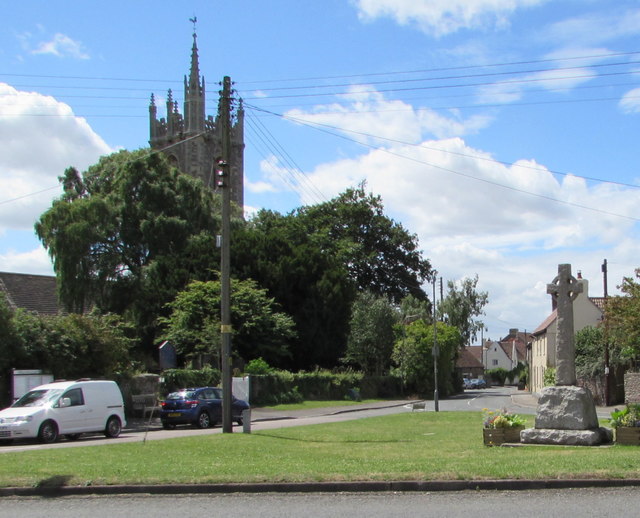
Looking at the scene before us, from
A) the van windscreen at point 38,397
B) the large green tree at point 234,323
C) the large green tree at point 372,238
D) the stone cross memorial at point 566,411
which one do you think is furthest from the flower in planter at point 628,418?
the large green tree at point 372,238

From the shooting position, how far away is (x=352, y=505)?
363 inches

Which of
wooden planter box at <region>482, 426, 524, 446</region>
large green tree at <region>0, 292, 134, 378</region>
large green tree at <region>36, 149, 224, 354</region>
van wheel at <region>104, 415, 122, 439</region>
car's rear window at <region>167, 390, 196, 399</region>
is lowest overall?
van wheel at <region>104, 415, 122, 439</region>

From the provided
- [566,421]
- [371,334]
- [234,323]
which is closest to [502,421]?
[566,421]

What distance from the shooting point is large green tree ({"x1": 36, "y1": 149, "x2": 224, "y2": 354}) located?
153 feet

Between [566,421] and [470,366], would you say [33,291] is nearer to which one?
[566,421]

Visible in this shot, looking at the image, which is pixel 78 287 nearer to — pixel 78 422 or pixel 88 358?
Result: pixel 88 358

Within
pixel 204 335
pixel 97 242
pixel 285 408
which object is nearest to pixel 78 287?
pixel 97 242

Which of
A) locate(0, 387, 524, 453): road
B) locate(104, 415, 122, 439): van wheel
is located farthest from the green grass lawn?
locate(104, 415, 122, 439): van wheel

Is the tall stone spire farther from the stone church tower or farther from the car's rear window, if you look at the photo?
the car's rear window

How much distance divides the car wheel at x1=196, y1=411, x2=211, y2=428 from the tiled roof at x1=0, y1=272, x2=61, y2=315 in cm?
1779

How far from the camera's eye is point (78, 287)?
4647 centimetres

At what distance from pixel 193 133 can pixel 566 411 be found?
7249 centimetres

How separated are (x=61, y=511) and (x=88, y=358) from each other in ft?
65.7

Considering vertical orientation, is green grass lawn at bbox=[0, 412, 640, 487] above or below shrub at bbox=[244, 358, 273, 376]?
above
